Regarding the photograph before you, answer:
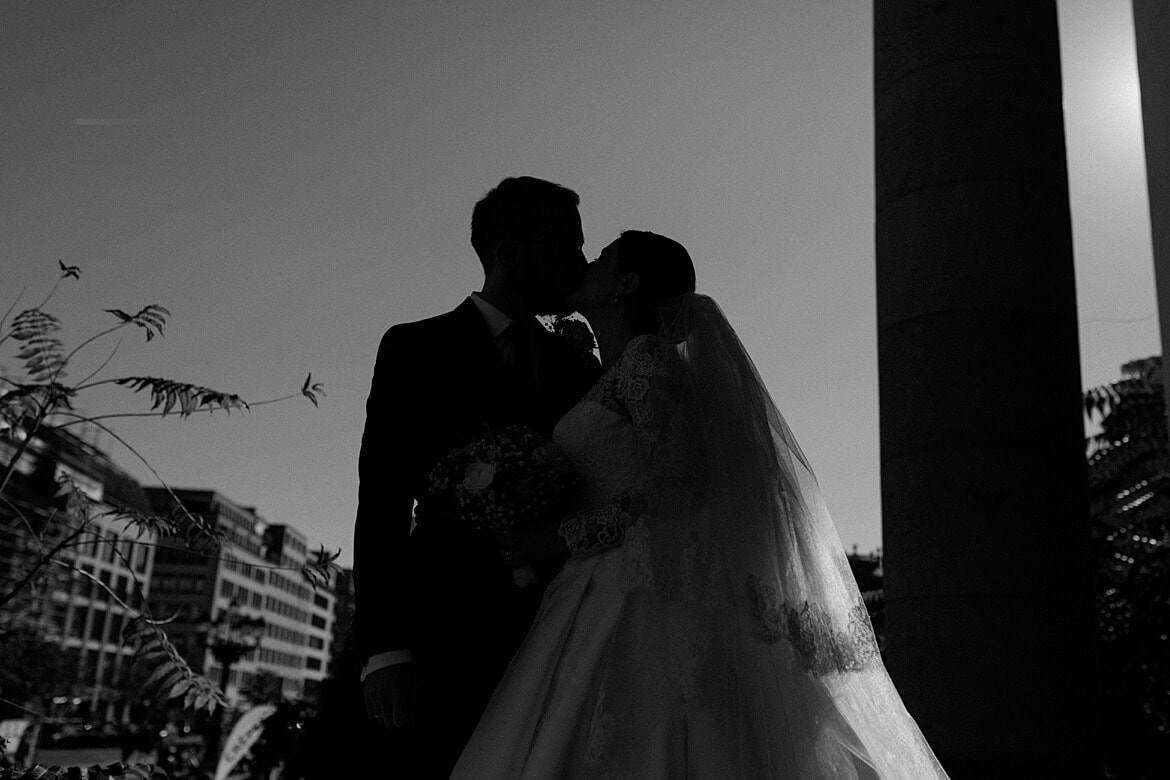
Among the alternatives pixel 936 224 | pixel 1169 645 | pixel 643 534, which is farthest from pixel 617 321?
pixel 1169 645

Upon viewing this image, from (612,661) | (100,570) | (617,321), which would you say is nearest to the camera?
(612,661)

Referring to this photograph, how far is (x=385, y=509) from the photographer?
9.95ft

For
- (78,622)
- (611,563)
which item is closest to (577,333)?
(611,563)

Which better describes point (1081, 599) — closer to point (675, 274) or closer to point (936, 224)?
point (936, 224)

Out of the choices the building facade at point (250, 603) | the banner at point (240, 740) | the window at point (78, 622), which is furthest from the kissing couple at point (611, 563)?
the window at point (78, 622)

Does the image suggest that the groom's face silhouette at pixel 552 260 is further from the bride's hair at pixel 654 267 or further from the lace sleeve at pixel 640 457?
the lace sleeve at pixel 640 457

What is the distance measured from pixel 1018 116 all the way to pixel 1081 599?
87.4 inches

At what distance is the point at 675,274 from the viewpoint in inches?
136

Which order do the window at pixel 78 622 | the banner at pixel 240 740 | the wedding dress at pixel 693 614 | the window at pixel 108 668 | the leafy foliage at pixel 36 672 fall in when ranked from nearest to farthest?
the wedding dress at pixel 693 614, the banner at pixel 240 740, the leafy foliage at pixel 36 672, the window at pixel 78 622, the window at pixel 108 668

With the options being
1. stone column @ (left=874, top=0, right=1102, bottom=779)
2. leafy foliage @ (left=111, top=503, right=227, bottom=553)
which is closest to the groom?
leafy foliage @ (left=111, top=503, right=227, bottom=553)

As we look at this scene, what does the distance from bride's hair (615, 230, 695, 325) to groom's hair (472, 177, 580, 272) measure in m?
0.24

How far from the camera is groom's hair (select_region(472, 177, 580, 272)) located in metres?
3.37

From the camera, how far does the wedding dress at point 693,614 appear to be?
2.65m

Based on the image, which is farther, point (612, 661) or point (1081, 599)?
point (1081, 599)
